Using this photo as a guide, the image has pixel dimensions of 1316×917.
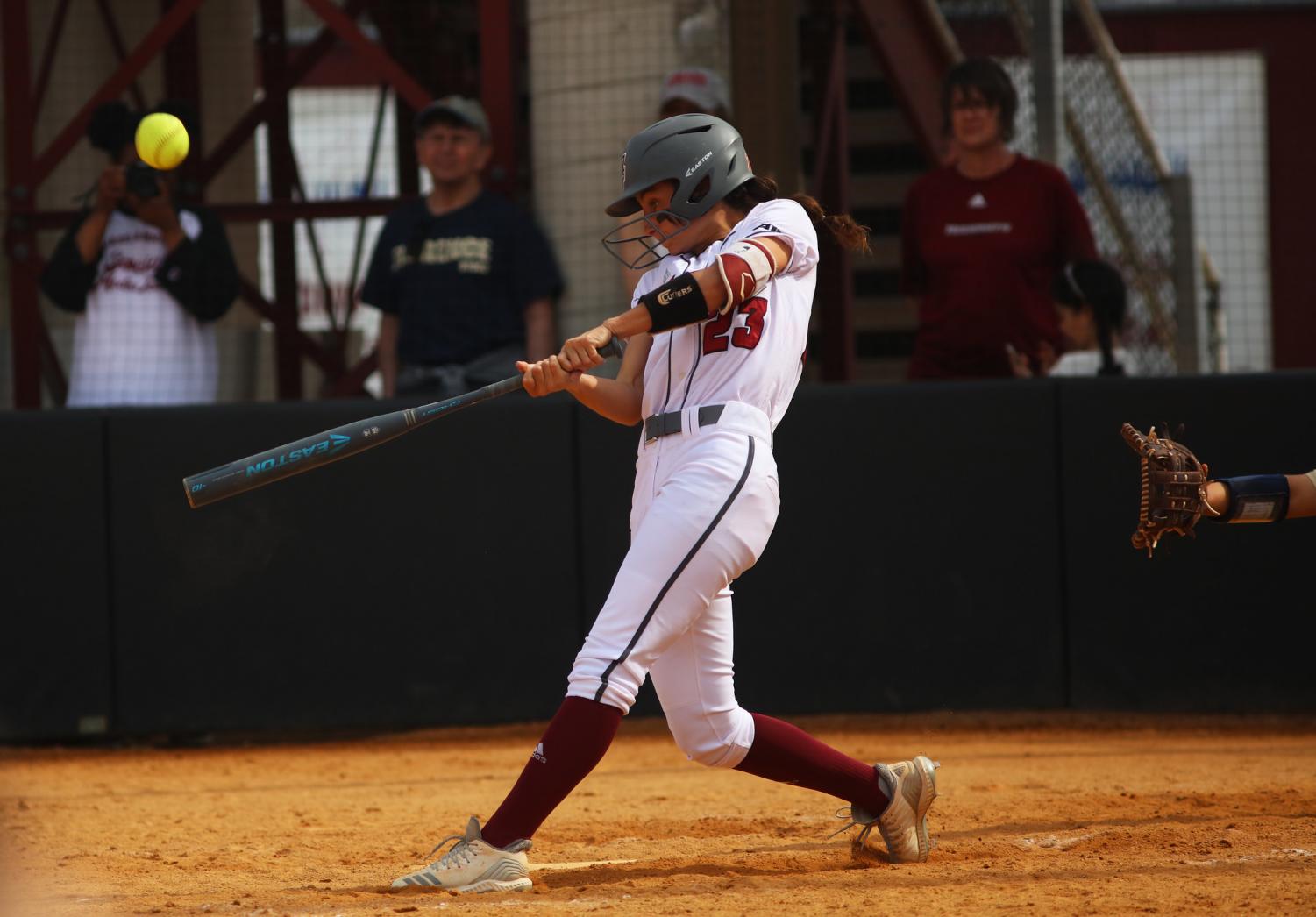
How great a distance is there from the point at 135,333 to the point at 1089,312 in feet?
13.5

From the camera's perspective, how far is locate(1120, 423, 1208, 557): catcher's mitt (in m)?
4.56

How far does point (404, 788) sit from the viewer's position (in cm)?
617

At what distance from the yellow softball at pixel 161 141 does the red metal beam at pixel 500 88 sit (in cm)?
143

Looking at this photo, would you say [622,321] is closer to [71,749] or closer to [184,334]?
[184,334]

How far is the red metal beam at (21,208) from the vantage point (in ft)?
25.3

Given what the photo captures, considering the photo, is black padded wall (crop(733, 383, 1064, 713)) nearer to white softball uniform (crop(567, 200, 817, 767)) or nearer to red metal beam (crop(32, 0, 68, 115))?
white softball uniform (crop(567, 200, 817, 767))

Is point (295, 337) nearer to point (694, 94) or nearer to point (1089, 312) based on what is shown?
point (694, 94)

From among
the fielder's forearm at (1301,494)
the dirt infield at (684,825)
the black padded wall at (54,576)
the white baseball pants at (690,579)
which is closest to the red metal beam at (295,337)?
the black padded wall at (54,576)

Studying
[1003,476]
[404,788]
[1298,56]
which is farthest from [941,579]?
[1298,56]

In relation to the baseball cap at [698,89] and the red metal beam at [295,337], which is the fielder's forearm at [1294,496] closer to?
the baseball cap at [698,89]

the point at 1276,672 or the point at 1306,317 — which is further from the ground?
the point at 1306,317

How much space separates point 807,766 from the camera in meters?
4.31

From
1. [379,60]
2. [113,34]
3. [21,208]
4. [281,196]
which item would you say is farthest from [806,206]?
[113,34]

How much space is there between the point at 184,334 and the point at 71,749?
1.87m
